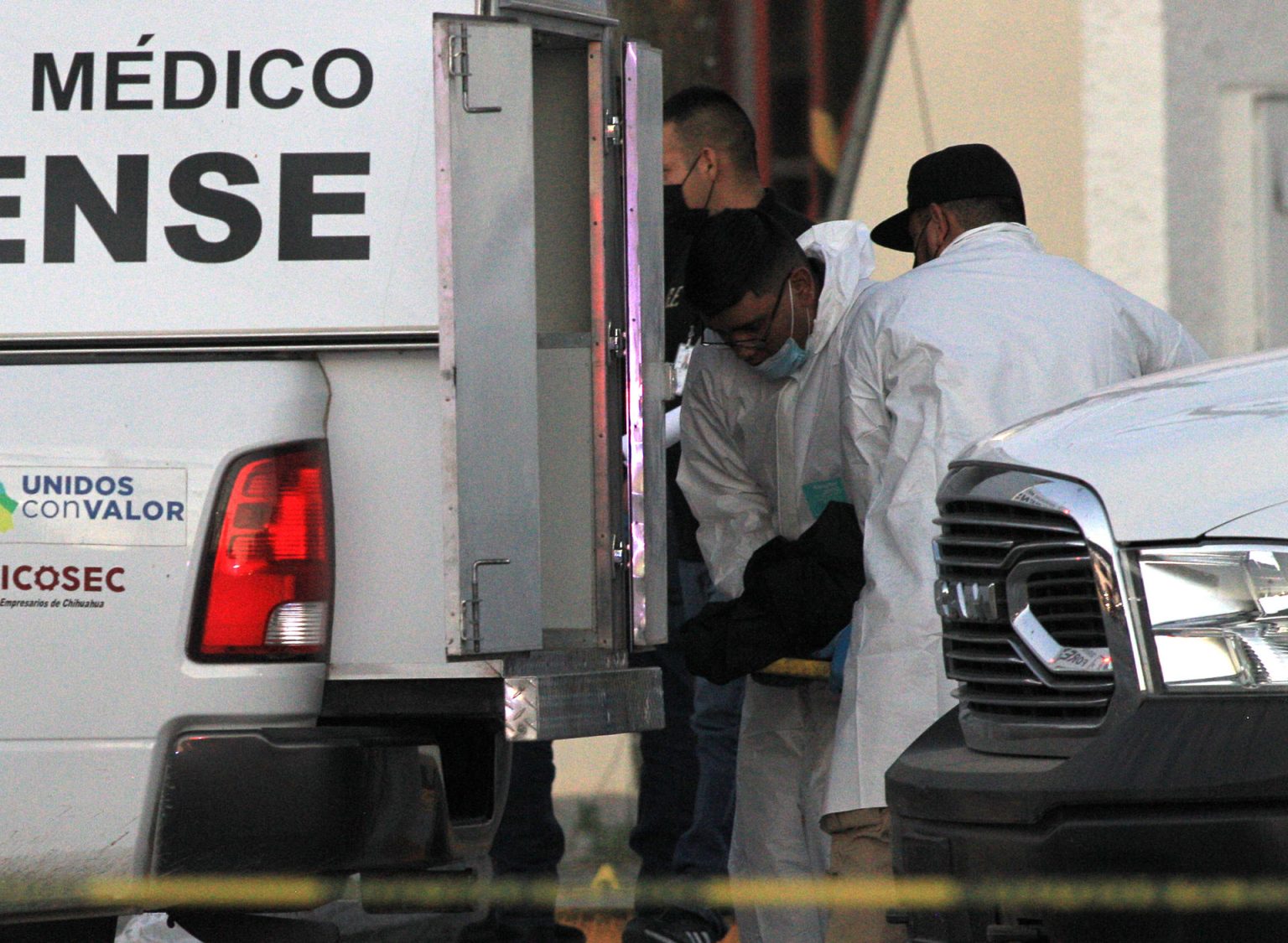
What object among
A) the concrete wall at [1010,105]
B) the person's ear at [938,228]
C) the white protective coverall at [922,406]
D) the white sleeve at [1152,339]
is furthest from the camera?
the concrete wall at [1010,105]

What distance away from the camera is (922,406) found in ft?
13.1

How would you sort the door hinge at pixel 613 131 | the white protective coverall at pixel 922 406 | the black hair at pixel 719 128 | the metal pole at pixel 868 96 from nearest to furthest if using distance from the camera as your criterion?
the white protective coverall at pixel 922 406 < the door hinge at pixel 613 131 < the black hair at pixel 719 128 < the metal pole at pixel 868 96

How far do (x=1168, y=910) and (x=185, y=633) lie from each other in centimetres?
198

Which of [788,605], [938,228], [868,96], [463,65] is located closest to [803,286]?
[938,228]

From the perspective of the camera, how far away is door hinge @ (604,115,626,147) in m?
4.12

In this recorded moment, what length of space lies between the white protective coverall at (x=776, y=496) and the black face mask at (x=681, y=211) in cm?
101

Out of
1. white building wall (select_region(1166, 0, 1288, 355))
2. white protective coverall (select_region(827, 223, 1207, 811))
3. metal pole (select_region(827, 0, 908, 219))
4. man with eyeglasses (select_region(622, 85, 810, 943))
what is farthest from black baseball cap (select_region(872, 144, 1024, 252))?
white building wall (select_region(1166, 0, 1288, 355))

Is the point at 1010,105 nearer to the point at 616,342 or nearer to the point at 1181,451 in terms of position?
the point at 616,342

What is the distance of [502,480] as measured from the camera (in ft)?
12.7

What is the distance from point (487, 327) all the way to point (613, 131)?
594mm

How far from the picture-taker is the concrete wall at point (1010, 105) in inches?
313

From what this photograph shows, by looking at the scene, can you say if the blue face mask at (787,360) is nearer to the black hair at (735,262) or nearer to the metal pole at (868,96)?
the black hair at (735,262)

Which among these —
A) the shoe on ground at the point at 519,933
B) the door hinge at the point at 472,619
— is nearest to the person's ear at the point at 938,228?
the door hinge at the point at 472,619

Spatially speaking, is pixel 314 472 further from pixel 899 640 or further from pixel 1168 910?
pixel 1168 910
